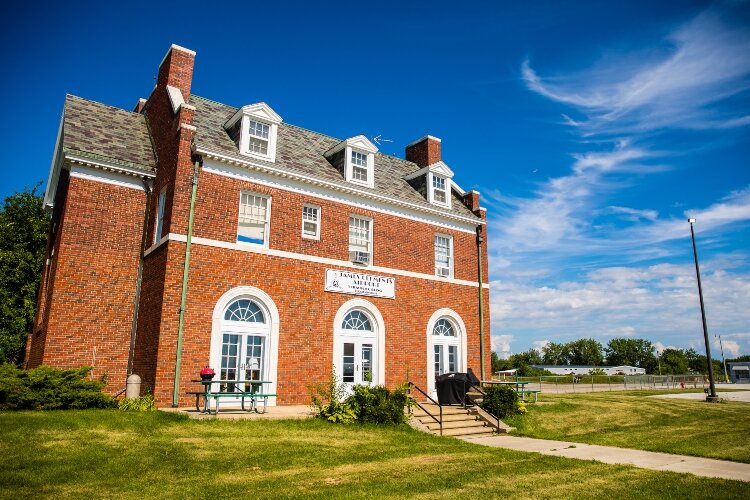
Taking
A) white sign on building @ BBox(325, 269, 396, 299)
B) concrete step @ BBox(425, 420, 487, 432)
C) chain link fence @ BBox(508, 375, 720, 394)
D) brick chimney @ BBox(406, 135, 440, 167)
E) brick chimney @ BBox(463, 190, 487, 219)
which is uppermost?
brick chimney @ BBox(406, 135, 440, 167)

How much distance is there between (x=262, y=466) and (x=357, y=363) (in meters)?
9.76

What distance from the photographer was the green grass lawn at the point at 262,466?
7.95 meters

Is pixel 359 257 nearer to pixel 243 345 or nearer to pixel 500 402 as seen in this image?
pixel 243 345

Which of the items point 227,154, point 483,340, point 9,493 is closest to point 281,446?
point 9,493

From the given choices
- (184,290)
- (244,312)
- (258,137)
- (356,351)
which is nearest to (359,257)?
(356,351)

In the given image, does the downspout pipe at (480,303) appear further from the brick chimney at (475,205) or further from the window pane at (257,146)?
the window pane at (257,146)

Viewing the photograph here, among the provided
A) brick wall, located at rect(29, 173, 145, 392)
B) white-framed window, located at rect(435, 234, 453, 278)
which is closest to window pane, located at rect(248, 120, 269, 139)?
brick wall, located at rect(29, 173, 145, 392)

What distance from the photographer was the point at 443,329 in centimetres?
2230

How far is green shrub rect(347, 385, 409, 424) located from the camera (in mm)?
14453

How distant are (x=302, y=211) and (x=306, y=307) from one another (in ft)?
11.2

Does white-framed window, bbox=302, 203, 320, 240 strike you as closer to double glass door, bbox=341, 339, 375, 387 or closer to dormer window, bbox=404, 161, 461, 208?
double glass door, bbox=341, 339, 375, 387

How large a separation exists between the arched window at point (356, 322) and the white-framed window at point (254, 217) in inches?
164

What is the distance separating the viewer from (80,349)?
1596 centimetres

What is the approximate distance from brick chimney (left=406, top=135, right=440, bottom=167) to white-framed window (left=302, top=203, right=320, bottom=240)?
8.80 m
